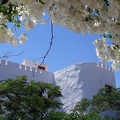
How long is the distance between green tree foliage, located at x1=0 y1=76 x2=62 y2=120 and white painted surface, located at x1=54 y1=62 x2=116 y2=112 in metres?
4.40

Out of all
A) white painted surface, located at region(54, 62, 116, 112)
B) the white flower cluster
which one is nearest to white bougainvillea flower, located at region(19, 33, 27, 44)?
the white flower cluster

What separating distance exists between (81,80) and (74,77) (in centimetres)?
39

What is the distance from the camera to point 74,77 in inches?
491

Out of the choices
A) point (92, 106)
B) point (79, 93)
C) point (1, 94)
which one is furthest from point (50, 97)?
point (79, 93)

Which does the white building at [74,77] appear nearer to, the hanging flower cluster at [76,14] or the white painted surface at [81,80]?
the white painted surface at [81,80]

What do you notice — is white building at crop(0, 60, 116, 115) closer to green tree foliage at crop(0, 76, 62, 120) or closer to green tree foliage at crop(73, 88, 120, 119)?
green tree foliage at crop(73, 88, 120, 119)

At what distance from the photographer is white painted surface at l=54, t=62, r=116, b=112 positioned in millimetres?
12070

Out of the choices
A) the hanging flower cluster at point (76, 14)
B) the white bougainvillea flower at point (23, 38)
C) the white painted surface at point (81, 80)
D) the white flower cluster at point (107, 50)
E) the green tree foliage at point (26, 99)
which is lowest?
the hanging flower cluster at point (76, 14)

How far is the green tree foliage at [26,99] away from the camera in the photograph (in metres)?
6.89

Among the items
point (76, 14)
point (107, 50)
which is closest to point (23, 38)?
point (107, 50)

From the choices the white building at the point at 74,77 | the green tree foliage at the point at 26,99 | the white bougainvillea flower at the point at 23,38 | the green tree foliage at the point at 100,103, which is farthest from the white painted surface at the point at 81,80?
the white bougainvillea flower at the point at 23,38

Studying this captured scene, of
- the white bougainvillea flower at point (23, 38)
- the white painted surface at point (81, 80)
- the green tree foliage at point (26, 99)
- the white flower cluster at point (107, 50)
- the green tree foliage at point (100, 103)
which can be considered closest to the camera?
the white flower cluster at point (107, 50)

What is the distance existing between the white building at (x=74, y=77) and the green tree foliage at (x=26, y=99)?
13.6 feet

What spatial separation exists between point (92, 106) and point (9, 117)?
11.9 ft
